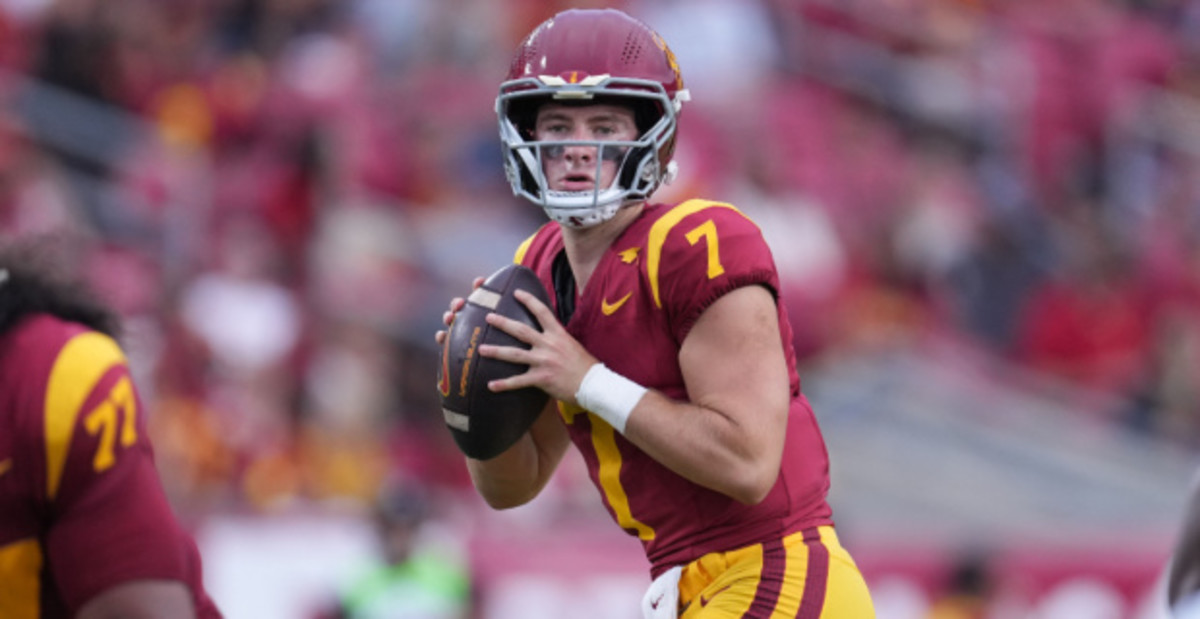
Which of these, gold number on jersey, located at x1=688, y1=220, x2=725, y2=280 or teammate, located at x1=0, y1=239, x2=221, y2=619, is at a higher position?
gold number on jersey, located at x1=688, y1=220, x2=725, y2=280

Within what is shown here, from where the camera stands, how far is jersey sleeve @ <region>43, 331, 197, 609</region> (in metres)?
2.90

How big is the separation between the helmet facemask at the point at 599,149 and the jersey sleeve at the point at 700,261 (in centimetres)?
12

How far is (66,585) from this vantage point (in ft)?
9.57

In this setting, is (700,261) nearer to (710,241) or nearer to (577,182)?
(710,241)

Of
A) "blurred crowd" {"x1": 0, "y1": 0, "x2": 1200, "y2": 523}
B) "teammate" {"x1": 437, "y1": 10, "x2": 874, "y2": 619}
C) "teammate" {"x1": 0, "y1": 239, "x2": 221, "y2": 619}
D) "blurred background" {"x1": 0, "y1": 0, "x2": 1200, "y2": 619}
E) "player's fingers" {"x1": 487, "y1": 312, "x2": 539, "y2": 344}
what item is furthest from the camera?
"blurred crowd" {"x1": 0, "y1": 0, "x2": 1200, "y2": 523}

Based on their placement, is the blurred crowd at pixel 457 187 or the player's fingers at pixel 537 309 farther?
the blurred crowd at pixel 457 187

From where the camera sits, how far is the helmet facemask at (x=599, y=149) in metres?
3.57

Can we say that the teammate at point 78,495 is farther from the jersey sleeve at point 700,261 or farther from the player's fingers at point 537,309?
the jersey sleeve at point 700,261

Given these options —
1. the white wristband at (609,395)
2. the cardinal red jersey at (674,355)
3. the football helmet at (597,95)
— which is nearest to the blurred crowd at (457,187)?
the football helmet at (597,95)

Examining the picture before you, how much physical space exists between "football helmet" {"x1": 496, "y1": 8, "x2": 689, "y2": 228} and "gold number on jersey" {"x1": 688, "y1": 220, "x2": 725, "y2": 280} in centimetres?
17

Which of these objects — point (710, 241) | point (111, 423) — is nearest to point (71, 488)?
point (111, 423)

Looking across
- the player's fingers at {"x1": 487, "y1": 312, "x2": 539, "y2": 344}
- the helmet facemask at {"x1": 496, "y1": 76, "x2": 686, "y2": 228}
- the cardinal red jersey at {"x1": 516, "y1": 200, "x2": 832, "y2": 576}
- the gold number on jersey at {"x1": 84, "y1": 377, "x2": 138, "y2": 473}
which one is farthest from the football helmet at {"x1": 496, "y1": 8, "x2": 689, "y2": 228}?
the gold number on jersey at {"x1": 84, "y1": 377, "x2": 138, "y2": 473}

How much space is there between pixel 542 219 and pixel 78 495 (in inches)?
252

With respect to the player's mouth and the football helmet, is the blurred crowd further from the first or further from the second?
the player's mouth
